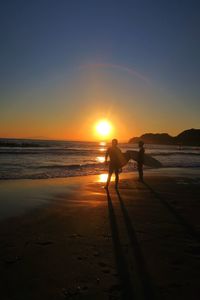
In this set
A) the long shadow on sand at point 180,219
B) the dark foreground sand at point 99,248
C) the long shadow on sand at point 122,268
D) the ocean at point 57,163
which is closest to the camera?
the long shadow on sand at point 122,268

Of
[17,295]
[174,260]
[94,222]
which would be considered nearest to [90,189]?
[94,222]

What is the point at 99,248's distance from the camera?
6.00m

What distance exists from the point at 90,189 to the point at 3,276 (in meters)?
9.29

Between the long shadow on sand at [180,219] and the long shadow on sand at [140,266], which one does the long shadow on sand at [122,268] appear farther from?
the long shadow on sand at [180,219]

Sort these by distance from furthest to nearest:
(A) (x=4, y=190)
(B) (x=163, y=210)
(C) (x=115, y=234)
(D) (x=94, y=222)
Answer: (A) (x=4, y=190)
(B) (x=163, y=210)
(D) (x=94, y=222)
(C) (x=115, y=234)

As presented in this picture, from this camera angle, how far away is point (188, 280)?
460 centimetres

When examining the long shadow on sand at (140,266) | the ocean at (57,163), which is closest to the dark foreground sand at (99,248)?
the long shadow on sand at (140,266)

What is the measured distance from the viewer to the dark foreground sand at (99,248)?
4.37 m

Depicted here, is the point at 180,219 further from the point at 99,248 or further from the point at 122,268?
the point at 122,268

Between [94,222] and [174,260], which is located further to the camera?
[94,222]

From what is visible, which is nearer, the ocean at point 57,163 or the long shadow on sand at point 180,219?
the long shadow on sand at point 180,219

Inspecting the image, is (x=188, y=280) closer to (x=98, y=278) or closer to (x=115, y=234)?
(x=98, y=278)

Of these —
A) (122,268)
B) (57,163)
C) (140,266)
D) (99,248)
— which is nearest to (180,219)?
(99,248)

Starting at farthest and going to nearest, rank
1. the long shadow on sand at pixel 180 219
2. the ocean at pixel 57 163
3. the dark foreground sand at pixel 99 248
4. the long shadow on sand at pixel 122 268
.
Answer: the ocean at pixel 57 163
the long shadow on sand at pixel 180 219
the dark foreground sand at pixel 99 248
the long shadow on sand at pixel 122 268
